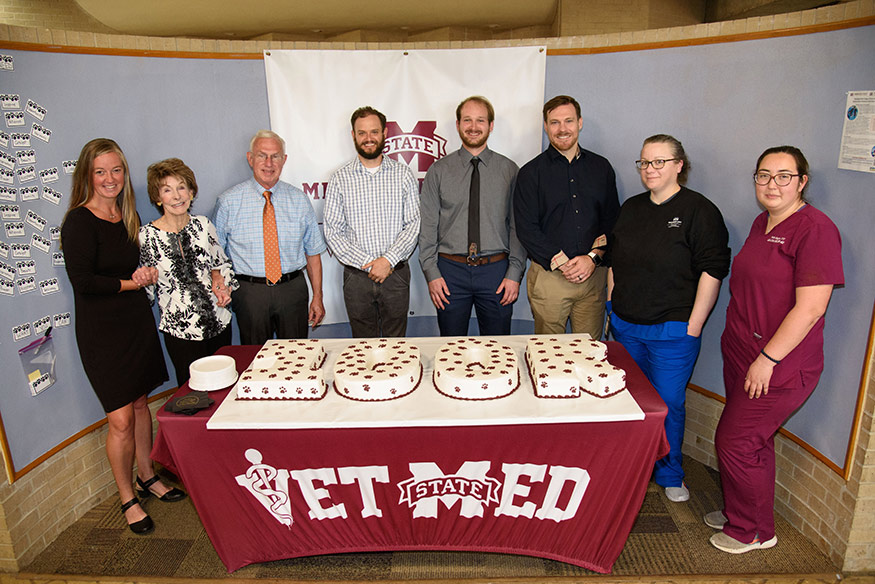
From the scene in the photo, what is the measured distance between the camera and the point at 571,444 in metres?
2.00

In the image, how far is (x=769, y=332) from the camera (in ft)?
7.29

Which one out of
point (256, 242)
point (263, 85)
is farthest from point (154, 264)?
point (263, 85)

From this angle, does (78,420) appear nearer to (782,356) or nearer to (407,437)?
(407,437)

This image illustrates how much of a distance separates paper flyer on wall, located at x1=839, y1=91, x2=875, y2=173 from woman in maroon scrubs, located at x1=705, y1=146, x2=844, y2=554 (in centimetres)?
29

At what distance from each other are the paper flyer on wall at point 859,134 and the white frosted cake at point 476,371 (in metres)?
1.58

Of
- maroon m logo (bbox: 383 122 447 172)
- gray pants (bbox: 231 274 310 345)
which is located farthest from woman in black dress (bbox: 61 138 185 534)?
maroon m logo (bbox: 383 122 447 172)

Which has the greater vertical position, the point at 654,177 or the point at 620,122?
the point at 620,122

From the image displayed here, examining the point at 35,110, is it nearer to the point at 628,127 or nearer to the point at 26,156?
the point at 26,156

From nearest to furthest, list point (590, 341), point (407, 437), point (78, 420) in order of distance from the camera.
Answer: point (407, 437) < point (590, 341) < point (78, 420)

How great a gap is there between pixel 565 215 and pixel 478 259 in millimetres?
545

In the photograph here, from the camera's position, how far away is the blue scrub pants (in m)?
2.65

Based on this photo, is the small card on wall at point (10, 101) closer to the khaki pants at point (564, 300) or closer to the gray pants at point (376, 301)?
the gray pants at point (376, 301)

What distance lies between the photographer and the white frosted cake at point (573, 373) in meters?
2.03

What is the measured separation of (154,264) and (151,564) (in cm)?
134
